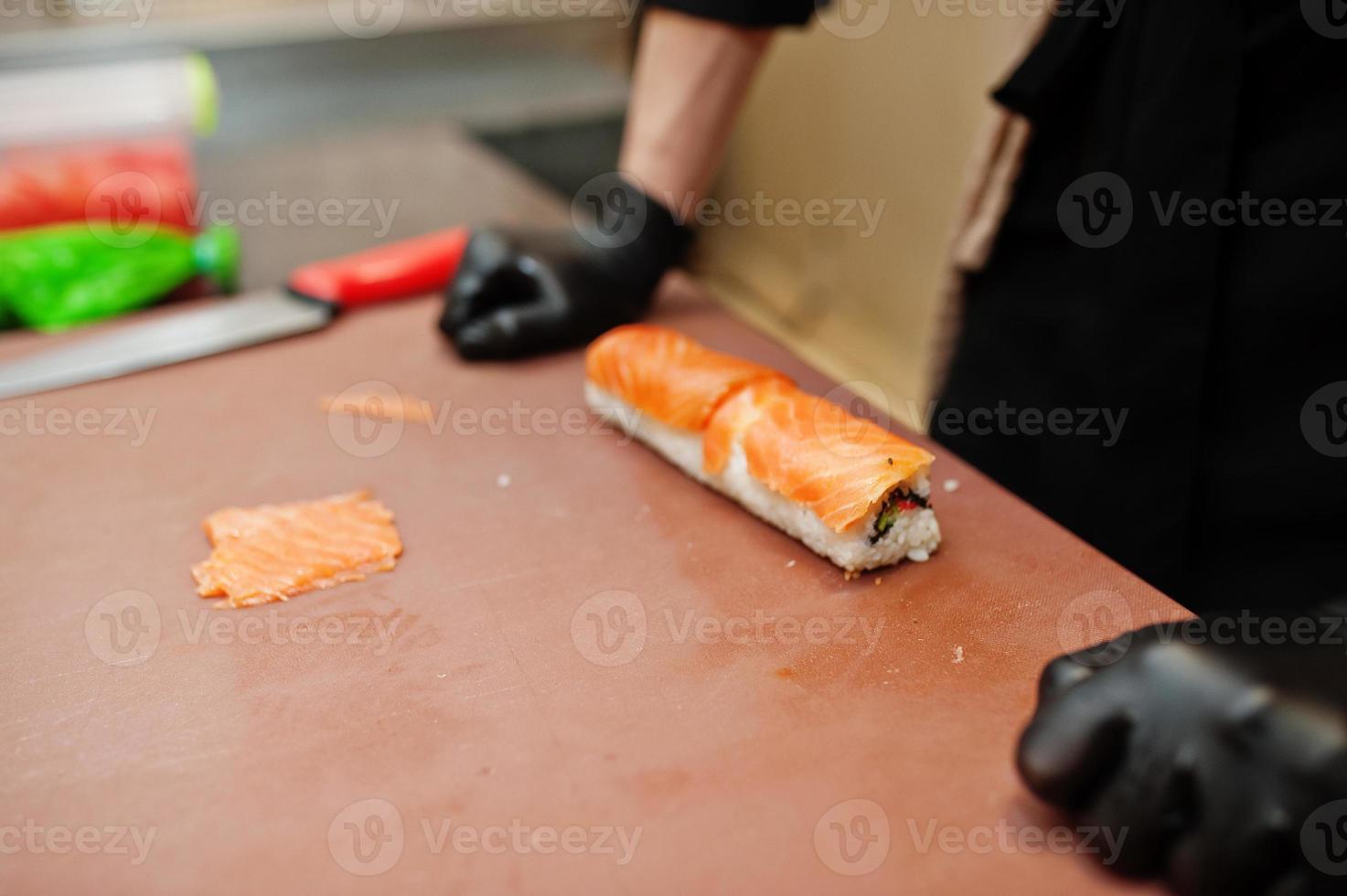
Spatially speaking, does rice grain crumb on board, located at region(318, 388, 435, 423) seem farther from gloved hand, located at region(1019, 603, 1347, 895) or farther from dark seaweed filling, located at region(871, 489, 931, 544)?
gloved hand, located at region(1019, 603, 1347, 895)

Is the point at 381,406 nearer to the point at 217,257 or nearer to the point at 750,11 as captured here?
the point at 217,257

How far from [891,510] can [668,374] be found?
0.33m

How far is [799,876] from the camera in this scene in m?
0.76

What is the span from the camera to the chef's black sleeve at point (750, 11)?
1556mm

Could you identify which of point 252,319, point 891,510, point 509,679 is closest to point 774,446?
point 891,510

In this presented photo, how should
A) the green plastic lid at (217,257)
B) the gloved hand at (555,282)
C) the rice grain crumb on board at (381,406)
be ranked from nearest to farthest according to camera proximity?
1. the rice grain crumb on board at (381,406)
2. the gloved hand at (555,282)
3. the green plastic lid at (217,257)

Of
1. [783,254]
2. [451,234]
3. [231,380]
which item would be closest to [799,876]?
[231,380]

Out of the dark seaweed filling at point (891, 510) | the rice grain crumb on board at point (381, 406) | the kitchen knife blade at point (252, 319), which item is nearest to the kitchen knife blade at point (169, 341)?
the kitchen knife blade at point (252, 319)

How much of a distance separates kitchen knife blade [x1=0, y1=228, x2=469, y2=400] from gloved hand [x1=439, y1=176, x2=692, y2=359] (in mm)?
186

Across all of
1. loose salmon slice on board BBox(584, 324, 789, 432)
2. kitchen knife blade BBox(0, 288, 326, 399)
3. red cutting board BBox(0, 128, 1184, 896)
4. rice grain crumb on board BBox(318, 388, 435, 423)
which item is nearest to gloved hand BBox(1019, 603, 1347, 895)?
red cutting board BBox(0, 128, 1184, 896)

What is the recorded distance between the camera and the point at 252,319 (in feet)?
5.25

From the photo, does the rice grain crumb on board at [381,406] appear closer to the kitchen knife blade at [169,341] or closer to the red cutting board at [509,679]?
the red cutting board at [509,679]

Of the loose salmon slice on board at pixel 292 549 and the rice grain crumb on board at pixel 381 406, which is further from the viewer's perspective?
the rice grain crumb on board at pixel 381 406

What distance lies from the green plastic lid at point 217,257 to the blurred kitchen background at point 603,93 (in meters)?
0.50
